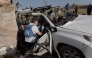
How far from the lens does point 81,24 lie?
5664mm

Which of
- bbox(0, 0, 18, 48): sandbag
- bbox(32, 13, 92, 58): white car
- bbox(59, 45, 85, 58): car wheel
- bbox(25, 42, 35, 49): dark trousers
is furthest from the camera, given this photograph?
bbox(0, 0, 18, 48): sandbag

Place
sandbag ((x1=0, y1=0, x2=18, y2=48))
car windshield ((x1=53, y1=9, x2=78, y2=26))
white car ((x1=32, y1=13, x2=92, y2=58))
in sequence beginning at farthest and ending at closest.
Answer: sandbag ((x1=0, y1=0, x2=18, y2=48)) → car windshield ((x1=53, y1=9, x2=78, y2=26)) → white car ((x1=32, y1=13, x2=92, y2=58))

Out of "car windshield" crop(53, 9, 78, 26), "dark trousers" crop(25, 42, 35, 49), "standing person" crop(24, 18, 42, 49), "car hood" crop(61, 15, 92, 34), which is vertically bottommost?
"dark trousers" crop(25, 42, 35, 49)

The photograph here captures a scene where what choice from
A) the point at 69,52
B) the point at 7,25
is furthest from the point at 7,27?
the point at 69,52

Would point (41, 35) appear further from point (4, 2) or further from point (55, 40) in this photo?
point (4, 2)

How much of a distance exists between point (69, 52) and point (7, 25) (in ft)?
7.29

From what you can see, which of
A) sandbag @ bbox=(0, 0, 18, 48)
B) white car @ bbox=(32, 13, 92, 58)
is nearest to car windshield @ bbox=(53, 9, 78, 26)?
white car @ bbox=(32, 13, 92, 58)

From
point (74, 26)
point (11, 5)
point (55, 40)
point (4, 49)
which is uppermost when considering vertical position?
point (11, 5)

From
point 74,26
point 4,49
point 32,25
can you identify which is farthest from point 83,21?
point 4,49

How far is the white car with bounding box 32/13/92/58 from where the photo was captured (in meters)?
4.77

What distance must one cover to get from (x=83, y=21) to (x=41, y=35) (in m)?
1.31

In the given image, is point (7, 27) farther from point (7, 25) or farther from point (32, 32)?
point (32, 32)

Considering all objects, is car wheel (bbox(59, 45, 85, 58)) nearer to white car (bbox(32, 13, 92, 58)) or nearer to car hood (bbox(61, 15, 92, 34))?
white car (bbox(32, 13, 92, 58))

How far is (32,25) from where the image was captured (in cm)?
573
